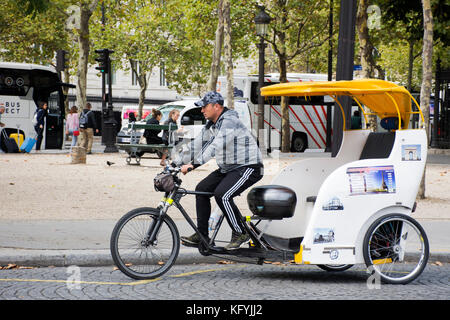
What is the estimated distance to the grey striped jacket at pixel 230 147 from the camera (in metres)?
6.89

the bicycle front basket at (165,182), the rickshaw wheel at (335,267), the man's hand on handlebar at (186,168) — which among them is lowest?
the rickshaw wheel at (335,267)

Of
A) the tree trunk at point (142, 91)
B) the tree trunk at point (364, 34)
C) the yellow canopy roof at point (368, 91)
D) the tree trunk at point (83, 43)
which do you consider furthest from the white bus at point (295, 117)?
the yellow canopy roof at point (368, 91)

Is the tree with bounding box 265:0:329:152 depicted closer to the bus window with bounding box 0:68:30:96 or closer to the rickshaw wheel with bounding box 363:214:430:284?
the bus window with bounding box 0:68:30:96

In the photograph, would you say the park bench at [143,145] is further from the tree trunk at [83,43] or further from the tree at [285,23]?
the tree at [285,23]

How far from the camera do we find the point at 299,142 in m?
34.6

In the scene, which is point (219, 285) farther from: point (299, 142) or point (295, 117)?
point (295, 117)

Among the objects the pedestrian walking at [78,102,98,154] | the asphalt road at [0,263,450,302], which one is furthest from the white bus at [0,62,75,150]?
the asphalt road at [0,263,450,302]

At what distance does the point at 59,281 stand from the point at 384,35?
27.8 metres

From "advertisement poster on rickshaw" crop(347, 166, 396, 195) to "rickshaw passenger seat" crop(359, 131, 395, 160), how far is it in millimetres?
383

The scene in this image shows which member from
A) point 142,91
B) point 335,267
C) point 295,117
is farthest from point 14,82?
point 335,267

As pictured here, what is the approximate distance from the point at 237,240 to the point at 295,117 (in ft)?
92.6

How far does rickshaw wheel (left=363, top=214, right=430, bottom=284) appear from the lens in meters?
6.83

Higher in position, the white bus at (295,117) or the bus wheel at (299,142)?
the white bus at (295,117)

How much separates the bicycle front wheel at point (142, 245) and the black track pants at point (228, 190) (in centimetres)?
33
